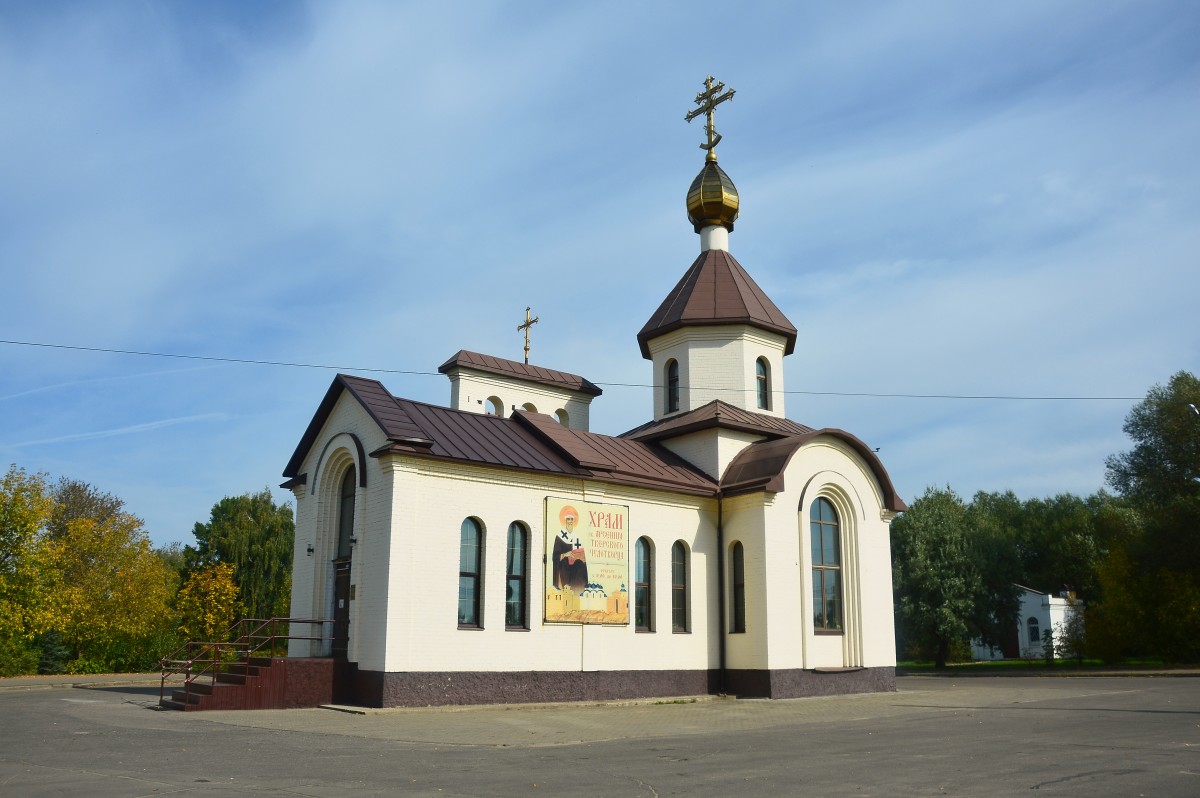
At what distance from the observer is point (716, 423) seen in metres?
22.4

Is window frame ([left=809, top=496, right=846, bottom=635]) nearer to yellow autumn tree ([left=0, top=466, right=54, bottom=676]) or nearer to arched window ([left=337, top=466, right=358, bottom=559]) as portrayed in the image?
arched window ([left=337, top=466, right=358, bottom=559])

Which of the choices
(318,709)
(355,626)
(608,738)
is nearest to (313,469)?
(355,626)

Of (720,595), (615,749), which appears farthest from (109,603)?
(615,749)

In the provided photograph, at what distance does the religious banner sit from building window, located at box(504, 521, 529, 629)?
0.45 meters

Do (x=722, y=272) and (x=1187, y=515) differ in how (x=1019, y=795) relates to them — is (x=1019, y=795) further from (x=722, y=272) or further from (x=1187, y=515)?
(x=1187, y=515)

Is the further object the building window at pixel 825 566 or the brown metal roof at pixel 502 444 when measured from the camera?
the building window at pixel 825 566

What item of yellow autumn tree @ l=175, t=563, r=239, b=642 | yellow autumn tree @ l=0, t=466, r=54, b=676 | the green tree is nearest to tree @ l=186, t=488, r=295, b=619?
yellow autumn tree @ l=175, t=563, r=239, b=642

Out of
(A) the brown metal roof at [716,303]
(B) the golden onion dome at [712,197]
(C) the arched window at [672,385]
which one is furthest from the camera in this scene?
(B) the golden onion dome at [712,197]

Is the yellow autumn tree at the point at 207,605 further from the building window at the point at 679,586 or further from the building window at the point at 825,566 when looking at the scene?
the building window at the point at 825,566

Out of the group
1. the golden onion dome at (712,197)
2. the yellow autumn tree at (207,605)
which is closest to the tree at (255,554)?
the yellow autumn tree at (207,605)

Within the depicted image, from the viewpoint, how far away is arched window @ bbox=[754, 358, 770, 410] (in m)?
25.6

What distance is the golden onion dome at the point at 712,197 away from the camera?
27.3m

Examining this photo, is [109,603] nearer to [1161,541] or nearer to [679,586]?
[679,586]

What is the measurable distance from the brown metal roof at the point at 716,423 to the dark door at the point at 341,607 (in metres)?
8.63
